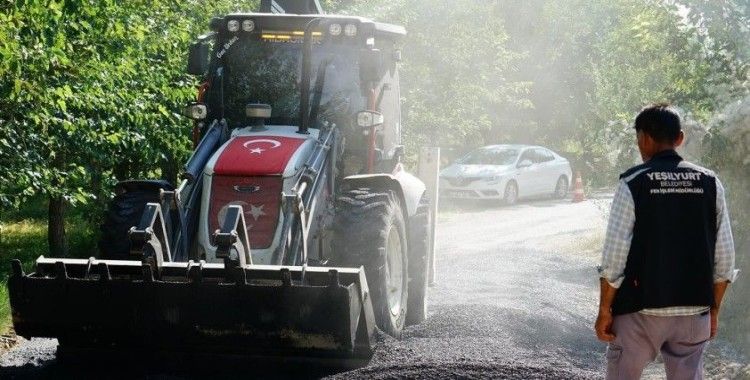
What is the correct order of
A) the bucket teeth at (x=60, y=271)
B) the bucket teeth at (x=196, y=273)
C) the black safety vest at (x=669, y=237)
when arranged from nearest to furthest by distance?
the black safety vest at (x=669, y=237) < the bucket teeth at (x=196, y=273) < the bucket teeth at (x=60, y=271)

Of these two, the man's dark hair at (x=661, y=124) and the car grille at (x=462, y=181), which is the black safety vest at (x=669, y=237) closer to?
the man's dark hair at (x=661, y=124)

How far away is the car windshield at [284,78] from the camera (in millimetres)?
9164

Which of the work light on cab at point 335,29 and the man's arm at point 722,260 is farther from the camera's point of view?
the work light on cab at point 335,29

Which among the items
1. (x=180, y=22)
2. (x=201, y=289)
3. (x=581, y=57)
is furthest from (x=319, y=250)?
(x=581, y=57)

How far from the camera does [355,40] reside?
9.23m

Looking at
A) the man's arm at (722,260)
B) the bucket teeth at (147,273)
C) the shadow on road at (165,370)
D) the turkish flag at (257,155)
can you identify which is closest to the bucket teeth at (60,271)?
the bucket teeth at (147,273)

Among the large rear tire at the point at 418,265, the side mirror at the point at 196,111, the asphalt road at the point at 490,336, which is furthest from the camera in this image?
the large rear tire at the point at 418,265

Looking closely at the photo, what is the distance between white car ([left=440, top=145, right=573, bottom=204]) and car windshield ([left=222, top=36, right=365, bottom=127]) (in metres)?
16.5

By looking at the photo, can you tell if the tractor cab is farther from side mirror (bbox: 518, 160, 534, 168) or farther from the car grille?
side mirror (bbox: 518, 160, 534, 168)

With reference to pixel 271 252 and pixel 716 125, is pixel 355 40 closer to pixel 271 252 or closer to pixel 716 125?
pixel 271 252

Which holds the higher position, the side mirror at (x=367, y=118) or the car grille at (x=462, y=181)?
the side mirror at (x=367, y=118)

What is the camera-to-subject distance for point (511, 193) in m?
26.3

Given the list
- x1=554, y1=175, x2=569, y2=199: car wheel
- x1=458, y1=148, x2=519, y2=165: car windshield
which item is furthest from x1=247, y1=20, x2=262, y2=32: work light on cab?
x1=554, y1=175, x2=569, y2=199: car wheel

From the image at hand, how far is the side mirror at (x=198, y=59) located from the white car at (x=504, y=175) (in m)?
17.1
